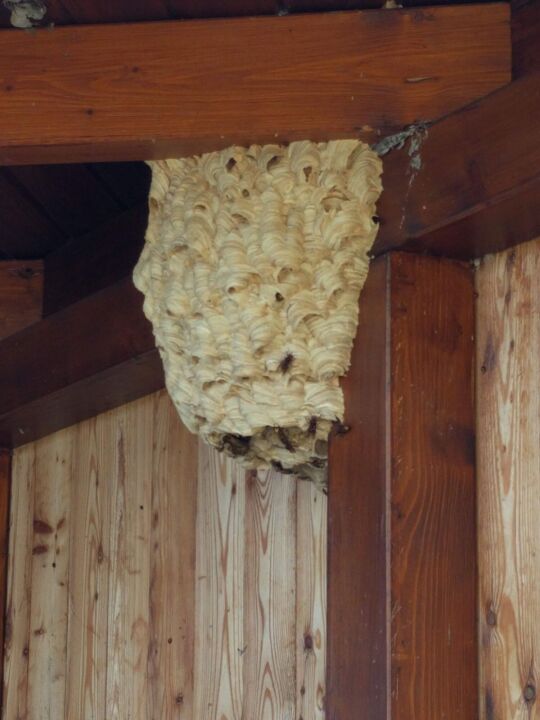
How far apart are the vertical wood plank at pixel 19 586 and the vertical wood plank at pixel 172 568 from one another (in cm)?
52

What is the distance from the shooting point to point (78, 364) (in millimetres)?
2926

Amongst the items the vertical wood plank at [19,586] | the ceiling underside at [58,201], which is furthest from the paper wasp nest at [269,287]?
→ the vertical wood plank at [19,586]

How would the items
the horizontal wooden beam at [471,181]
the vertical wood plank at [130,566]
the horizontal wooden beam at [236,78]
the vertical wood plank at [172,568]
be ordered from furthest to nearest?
1. the vertical wood plank at [130,566]
2. the vertical wood plank at [172,568]
3. the horizontal wooden beam at [236,78]
4. the horizontal wooden beam at [471,181]

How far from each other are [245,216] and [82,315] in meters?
0.77

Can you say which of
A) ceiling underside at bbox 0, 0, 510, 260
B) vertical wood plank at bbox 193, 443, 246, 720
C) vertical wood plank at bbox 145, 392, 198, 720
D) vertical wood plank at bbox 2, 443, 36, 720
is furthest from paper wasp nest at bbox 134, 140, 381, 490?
vertical wood plank at bbox 2, 443, 36, 720

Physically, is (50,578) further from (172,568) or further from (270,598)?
(270,598)

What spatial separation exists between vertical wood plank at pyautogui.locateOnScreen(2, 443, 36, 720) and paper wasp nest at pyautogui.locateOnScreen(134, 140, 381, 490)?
47.7 inches

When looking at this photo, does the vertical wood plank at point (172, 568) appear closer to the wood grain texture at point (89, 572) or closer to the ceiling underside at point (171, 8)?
the wood grain texture at point (89, 572)

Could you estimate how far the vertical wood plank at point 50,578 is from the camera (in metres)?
3.25

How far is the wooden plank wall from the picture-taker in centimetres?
262

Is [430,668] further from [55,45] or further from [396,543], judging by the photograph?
[55,45]

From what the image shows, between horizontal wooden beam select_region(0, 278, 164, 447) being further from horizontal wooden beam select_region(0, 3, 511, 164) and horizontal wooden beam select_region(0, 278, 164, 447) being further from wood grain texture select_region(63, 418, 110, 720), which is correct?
horizontal wooden beam select_region(0, 3, 511, 164)

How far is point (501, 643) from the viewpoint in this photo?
1.99 metres

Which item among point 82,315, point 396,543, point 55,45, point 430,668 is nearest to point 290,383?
point 396,543
